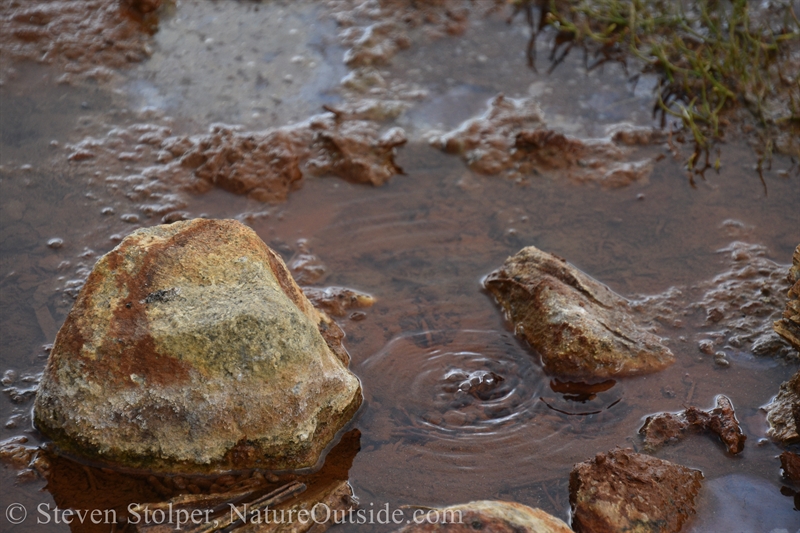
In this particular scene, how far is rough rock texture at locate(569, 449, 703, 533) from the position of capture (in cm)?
249

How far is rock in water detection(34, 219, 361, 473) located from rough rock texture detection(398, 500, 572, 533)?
2.04 feet

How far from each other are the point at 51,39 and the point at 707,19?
410 cm

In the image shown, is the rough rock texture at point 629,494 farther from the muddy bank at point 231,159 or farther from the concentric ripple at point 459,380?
the muddy bank at point 231,159

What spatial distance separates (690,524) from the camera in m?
2.56

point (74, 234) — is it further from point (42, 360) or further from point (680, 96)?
point (680, 96)

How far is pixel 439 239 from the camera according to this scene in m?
3.79

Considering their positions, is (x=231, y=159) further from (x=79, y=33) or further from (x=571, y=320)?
(x=571, y=320)

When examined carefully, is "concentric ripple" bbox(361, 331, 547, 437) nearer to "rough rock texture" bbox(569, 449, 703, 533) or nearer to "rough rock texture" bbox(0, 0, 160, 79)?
"rough rock texture" bbox(569, 449, 703, 533)

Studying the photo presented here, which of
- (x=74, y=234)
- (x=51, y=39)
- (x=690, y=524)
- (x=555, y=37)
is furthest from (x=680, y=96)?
(x=51, y=39)

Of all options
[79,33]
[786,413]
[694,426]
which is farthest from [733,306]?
[79,33]

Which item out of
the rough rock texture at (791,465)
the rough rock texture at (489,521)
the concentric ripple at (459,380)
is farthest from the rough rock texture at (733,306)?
the rough rock texture at (489,521)

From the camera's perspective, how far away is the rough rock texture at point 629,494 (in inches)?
97.9

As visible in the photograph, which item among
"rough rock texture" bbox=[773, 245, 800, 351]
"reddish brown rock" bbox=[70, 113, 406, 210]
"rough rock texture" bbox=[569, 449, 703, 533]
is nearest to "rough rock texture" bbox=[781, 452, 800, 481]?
"rough rock texture" bbox=[569, 449, 703, 533]
